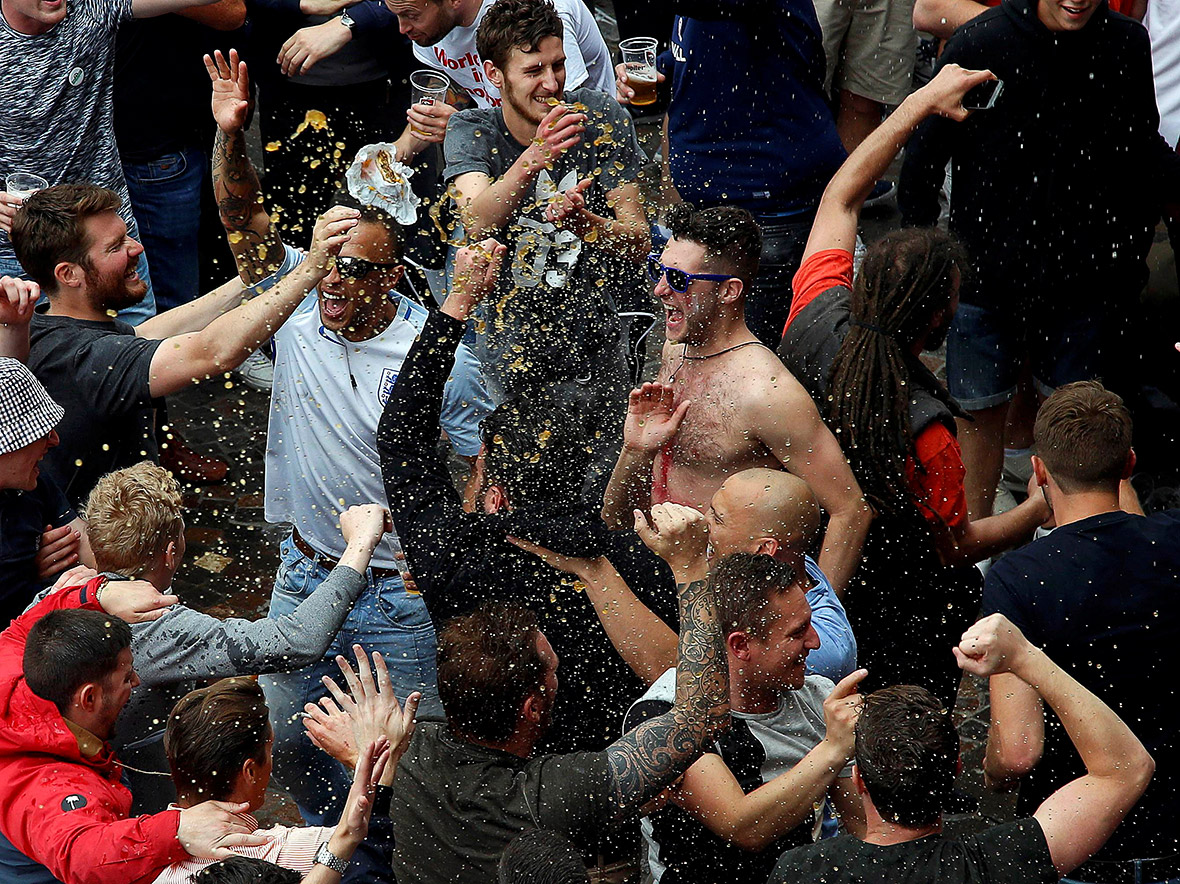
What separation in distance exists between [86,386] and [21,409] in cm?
43

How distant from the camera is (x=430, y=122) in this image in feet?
18.5

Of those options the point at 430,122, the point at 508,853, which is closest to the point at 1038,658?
the point at 508,853

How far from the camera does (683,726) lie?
3.11 m

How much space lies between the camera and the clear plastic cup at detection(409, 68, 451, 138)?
5.72 metres

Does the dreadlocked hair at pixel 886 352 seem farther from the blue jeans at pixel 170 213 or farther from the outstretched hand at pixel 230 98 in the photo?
the blue jeans at pixel 170 213

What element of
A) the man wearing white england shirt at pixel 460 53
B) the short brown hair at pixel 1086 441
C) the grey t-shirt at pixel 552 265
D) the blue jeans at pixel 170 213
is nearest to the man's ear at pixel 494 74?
the grey t-shirt at pixel 552 265

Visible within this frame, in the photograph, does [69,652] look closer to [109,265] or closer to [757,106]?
[109,265]

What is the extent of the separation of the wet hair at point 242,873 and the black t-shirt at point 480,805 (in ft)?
1.22

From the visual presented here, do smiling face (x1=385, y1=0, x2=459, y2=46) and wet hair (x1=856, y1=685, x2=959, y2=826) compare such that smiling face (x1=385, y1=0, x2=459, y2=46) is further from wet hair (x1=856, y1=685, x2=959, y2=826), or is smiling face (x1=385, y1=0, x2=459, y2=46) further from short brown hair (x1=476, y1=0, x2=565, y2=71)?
wet hair (x1=856, y1=685, x2=959, y2=826)

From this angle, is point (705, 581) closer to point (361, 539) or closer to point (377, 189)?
point (361, 539)

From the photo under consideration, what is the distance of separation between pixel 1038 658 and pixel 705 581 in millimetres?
839

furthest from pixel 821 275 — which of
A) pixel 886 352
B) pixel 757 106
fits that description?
pixel 757 106

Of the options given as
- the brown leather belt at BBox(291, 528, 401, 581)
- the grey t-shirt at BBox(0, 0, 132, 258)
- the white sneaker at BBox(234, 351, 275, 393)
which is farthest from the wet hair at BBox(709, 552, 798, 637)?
the white sneaker at BBox(234, 351, 275, 393)

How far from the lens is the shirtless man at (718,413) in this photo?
160 inches
